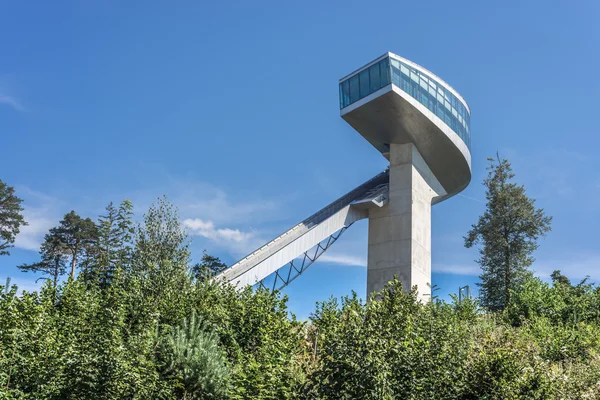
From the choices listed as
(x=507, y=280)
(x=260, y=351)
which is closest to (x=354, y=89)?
(x=507, y=280)

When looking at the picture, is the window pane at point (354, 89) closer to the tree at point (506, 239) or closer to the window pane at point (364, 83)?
the window pane at point (364, 83)

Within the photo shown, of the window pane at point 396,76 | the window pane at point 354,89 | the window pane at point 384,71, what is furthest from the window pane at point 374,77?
the window pane at point 354,89

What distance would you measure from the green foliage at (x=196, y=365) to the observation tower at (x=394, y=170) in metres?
16.4

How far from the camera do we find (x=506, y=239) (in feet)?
128

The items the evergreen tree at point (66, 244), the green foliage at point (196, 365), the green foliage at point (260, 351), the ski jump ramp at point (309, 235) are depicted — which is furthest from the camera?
the evergreen tree at point (66, 244)

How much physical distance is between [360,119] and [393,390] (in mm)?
27101

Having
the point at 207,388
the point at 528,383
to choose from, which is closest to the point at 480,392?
the point at 528,383

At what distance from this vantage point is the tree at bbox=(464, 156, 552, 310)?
127 feet

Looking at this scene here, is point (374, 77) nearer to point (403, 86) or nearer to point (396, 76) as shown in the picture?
point (396, 76)

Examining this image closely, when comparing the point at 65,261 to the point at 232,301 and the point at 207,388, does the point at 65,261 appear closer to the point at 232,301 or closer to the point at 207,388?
the point at 232,301

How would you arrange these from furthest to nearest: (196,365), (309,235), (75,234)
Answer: (75,234) → (309,235) → (196,365)

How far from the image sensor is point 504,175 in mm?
40594

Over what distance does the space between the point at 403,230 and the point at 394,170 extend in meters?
4.40

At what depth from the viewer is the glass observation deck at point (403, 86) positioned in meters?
37.1
